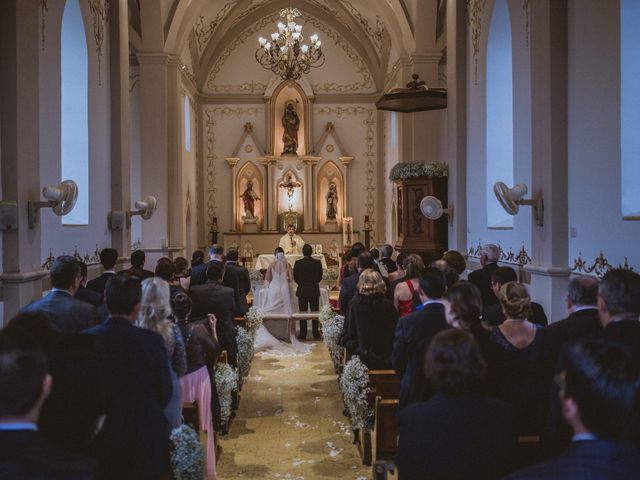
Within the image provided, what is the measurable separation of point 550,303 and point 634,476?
5218mm

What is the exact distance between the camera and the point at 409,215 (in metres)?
11.6

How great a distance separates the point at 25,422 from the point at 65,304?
263 centimetres

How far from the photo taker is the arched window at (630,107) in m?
5.76

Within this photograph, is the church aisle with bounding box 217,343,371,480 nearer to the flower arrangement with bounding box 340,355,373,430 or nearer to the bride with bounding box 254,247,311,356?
the flower arrangement with bounding box 340,355,373,430

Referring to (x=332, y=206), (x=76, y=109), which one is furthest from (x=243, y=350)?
Answer: (x=332, y=206)

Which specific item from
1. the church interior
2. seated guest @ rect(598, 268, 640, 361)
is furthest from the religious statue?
seated guest @ rect(598, 268, 640, 361)

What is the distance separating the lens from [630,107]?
580 centimetres

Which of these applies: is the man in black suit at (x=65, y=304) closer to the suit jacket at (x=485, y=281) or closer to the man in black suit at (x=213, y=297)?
the man in black suit at (x=213, y=297)

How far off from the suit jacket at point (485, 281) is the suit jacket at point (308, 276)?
5.14 meters

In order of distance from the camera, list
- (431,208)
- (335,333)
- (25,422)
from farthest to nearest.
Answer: (431,208) → (335,333) → (25,422)

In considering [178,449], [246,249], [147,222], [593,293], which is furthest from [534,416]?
[246,249]

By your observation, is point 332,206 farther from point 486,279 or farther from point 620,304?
point 620,304

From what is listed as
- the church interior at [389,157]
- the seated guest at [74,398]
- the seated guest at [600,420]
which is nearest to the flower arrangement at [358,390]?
the church interior at [389,157]

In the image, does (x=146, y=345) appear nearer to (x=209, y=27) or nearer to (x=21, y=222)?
(x=21, y=222)
